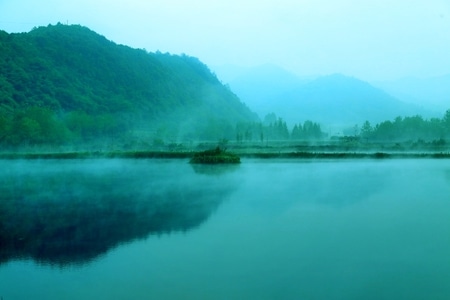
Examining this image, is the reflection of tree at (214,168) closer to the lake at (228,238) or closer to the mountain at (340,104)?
the lake at (228,238)

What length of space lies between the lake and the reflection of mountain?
1.3 inches

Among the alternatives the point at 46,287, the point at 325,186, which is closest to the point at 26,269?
the point at 46,287

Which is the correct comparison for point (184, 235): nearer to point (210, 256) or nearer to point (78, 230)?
point (210, 256)

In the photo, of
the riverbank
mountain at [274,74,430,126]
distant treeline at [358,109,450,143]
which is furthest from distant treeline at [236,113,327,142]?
mountain at [274,74,430,126]

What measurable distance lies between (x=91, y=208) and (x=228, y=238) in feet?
12.5

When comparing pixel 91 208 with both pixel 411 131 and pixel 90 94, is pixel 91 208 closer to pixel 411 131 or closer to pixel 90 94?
pixel 411 131

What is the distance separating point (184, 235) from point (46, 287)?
2517 mm

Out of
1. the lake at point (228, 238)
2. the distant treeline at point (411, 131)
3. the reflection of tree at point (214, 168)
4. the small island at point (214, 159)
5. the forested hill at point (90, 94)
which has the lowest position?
the lake at point (228, 238)

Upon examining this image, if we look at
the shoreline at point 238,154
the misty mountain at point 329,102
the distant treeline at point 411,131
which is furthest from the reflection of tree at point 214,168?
the misty mountain at point 329,102

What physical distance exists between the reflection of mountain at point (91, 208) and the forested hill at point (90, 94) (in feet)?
36.2

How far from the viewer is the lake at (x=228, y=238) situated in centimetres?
533

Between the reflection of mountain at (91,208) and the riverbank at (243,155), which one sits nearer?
the reflection of mountain at (91,208)

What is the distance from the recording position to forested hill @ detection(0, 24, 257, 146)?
2702cm

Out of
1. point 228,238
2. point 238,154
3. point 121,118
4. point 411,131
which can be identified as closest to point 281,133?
point 411,131
